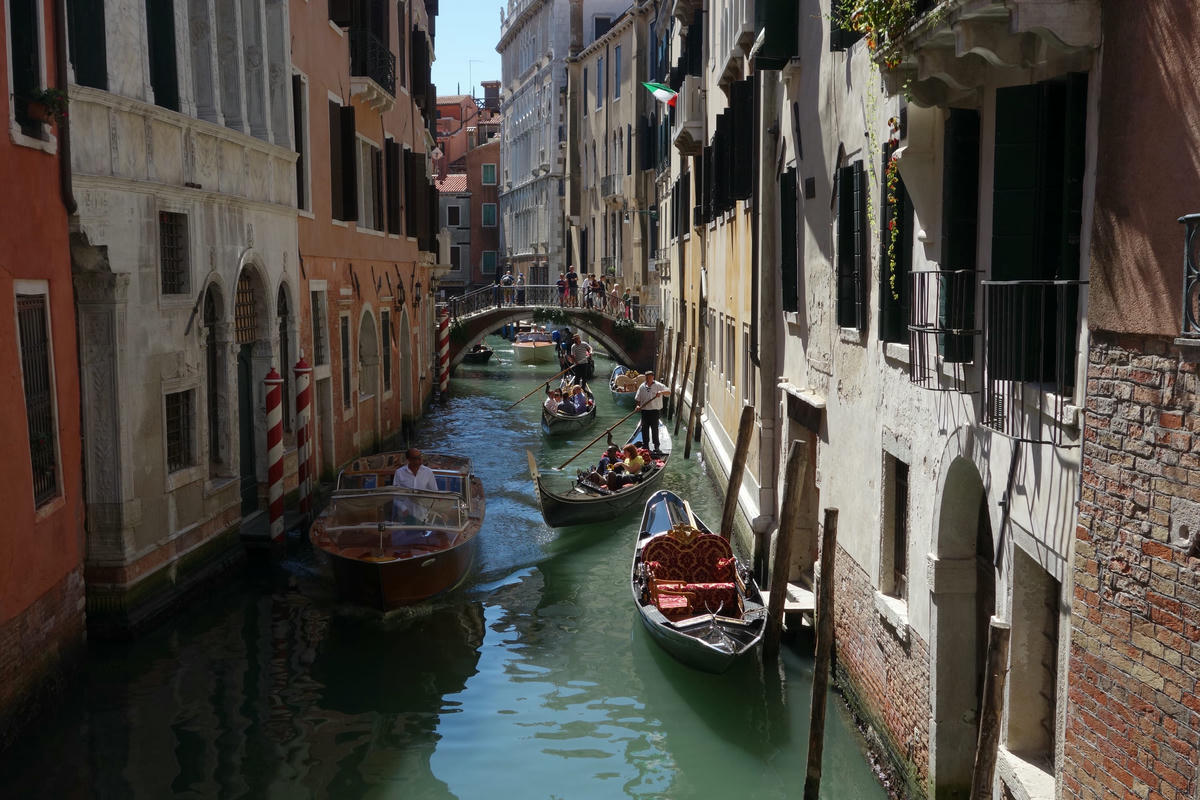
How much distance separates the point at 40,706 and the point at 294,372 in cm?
598

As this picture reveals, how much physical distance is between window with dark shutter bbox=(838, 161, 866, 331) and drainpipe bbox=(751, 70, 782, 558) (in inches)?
139

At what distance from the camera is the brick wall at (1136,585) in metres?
3.89

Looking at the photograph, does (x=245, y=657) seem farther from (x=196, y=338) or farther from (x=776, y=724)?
(x=776, y=724)

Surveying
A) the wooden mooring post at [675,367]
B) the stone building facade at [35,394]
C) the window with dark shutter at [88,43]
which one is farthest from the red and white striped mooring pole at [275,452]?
the wooden mooring post at [675,367]

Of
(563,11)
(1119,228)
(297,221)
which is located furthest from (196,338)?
(563,11)

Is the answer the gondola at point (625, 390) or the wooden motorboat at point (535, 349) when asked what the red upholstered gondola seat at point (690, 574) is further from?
the wooden motorboat at point (535, 349)

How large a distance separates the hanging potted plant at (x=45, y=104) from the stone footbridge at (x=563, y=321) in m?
23.6

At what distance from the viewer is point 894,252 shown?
707cm

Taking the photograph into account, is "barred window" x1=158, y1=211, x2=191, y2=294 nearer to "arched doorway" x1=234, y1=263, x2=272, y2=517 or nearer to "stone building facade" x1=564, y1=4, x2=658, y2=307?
"arched doorway" x1=234, y1=263, x2=272, y2=517

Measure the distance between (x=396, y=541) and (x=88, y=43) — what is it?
16.1 feet

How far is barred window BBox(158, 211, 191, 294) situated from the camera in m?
10.8

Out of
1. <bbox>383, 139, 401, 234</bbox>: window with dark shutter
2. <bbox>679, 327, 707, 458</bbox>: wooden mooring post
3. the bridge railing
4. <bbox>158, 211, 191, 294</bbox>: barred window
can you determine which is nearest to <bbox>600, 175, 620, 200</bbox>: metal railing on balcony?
the bridge railing

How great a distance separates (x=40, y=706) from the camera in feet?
26.7

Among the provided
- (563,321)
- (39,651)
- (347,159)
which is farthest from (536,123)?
(39,651)
